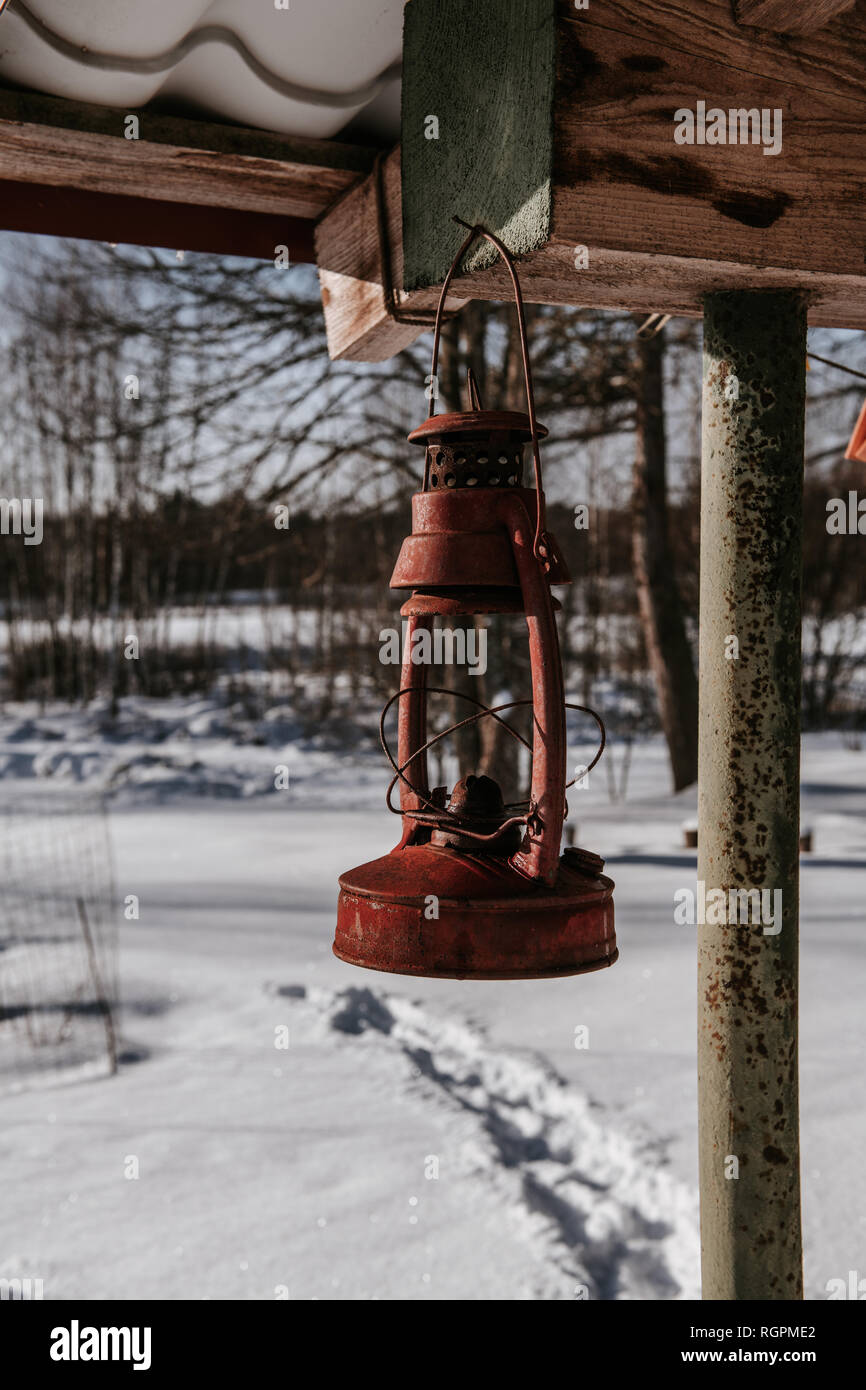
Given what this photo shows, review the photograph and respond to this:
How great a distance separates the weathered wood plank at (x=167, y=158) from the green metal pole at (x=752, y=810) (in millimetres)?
1001

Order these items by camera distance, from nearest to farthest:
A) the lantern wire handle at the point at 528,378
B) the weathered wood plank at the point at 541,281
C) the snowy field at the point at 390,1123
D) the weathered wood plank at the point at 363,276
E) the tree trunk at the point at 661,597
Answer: the lantern wire handle at the point at 528,378 < the weathered wood plank at the point at 541,281 < the weathered wood plank at the point at 363,276 < the snowy field at the point at 390,1123 < the tree trunk at the point at 661,597

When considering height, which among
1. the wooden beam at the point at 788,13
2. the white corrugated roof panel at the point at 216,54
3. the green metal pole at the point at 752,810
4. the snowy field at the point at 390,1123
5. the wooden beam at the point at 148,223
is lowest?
the snowy field at the point at 390,1123

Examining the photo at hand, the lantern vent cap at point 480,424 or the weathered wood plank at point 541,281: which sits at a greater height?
the weathered wood plank at point 541,281

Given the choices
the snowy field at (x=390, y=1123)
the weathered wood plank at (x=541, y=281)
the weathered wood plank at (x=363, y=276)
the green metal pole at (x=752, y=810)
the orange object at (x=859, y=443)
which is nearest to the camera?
the weathered wood plank at (x=541, y=281)

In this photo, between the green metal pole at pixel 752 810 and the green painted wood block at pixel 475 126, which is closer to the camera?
the green painted wood block at pixel 475 126

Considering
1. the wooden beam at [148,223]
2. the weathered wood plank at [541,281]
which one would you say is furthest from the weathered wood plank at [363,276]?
the wooden beam at [148,223]

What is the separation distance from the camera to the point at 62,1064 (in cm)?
528

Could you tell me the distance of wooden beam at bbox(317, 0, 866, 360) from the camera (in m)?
1.56

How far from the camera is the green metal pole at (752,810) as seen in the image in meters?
1.88

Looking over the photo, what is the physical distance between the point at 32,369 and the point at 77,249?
633 cm

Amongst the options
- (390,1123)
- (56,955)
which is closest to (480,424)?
(390,1123)

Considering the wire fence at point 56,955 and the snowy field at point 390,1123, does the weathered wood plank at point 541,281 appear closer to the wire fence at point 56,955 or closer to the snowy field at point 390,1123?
the snowy field at point 390,1123
